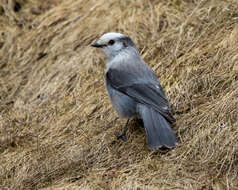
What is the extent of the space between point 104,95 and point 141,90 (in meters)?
1.12

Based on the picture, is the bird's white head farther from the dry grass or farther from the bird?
the dry grass

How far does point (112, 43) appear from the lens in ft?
19.6

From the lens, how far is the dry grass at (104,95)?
4.64 metres

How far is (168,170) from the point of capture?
4547 mm

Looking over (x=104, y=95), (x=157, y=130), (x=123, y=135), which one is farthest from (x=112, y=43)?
(x=157, y=130)

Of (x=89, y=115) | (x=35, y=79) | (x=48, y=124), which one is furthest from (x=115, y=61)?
(x=35, y=79)

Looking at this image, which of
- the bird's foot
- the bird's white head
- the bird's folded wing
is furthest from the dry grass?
the bird's white head

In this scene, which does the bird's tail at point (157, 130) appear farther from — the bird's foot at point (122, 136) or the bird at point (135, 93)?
the bird's foot at point (122, 136)

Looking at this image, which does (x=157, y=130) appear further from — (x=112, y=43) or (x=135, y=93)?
(x=112, y=43)

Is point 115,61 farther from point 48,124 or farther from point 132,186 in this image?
point 132,186

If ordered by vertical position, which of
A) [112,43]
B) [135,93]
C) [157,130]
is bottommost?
[157,130]

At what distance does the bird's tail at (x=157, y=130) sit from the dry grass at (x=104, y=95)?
10 centimetres

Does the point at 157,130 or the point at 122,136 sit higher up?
the point at 157,130

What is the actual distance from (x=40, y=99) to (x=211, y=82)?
243 centimetres
